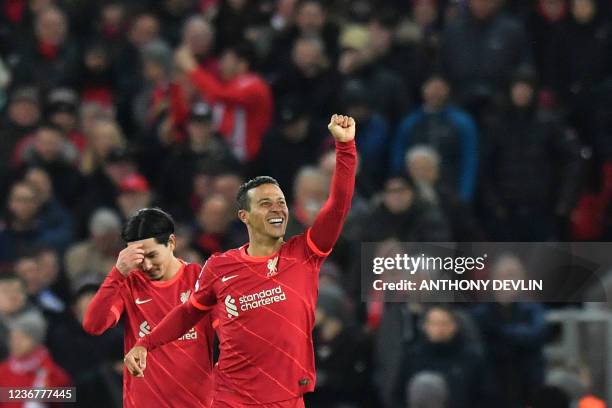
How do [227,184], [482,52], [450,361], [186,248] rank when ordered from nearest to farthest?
[450,361], [186,248], [227,184], [482,52]

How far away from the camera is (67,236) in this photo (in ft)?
37.1

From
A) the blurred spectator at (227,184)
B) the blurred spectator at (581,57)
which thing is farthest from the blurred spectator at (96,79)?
the blurred spectator at (581,57)

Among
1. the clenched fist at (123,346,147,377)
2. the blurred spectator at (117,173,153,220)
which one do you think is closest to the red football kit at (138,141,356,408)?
the clenched fist at (123,346,147,377)

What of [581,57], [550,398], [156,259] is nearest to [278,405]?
[156,259]

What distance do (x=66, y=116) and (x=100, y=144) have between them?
0.47m

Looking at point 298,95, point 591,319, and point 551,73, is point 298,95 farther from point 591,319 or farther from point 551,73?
point 591,319

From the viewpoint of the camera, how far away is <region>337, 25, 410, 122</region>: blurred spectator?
11719 mm

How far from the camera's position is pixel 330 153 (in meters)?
11.0

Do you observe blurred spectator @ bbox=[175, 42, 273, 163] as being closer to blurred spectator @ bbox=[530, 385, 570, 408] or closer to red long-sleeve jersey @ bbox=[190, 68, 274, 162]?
red long-sleeve jersey @ bbox=[190, 68, 274, 162]

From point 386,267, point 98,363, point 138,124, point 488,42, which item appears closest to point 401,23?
point 488,42

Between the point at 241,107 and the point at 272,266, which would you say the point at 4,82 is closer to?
the point at 241,107

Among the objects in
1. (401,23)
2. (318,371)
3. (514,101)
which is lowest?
(318,371)

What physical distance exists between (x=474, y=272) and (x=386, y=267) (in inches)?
22.4

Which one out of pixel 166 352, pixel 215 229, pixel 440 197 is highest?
pixel 440 197
